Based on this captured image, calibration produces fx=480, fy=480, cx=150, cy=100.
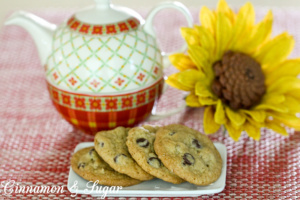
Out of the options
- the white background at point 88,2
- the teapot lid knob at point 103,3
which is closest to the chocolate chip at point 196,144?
the teapot lid knob at point 103,3

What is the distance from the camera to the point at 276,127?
Result: 889mm

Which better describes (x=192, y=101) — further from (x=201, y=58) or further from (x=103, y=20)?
(x=103, y=20)

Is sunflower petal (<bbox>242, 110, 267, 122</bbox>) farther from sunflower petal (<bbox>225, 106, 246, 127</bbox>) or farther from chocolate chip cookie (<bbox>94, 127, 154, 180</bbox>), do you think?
chocolate chip cookie (<bbox>94, 127, 154, 180</bbox>)

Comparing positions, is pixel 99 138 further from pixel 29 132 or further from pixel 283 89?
pixel 283 89

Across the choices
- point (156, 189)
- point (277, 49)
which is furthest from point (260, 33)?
point (156, 189)

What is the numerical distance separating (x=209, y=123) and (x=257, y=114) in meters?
0.09

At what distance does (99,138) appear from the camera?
792mm

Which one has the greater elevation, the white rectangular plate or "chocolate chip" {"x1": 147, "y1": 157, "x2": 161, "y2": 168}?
"chocolate chip" {"x1": 147, "y1": 157, "x2": 161, "y2": 168}

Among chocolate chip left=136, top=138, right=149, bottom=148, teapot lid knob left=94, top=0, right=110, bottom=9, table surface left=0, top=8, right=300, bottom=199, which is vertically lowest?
table surface left=0, top=8, right=300, bottom=199

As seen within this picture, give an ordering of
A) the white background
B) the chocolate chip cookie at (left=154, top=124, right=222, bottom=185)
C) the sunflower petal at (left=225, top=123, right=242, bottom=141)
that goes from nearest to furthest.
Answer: the chocolate chip cookie at (left=154, top=124, right=222, bottom=185) → the sunflower petal at (left=225, top=123, right=242, bottom=141) → the white background

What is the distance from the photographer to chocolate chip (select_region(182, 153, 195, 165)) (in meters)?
0.75

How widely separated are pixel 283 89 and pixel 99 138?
1.24 ft

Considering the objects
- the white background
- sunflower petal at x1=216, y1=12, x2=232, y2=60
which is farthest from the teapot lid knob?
the white background

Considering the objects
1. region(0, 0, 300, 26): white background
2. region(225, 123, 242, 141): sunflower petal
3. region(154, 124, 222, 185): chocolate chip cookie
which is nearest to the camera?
region(154, 124, 222, 185): chocolate chip cookie
